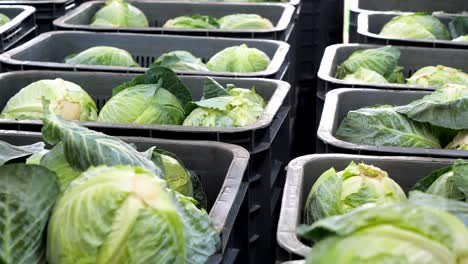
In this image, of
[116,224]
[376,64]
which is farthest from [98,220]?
[376,64]

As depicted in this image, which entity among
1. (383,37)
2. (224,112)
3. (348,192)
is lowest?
(348,192)

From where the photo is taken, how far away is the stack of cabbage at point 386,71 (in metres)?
3.36

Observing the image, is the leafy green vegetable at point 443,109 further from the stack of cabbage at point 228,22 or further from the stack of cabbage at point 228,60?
the stack of cabbage at point 228,22

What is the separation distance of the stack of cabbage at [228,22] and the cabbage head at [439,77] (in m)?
1.19

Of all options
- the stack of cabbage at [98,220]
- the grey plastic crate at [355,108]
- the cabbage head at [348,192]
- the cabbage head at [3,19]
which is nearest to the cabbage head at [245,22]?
the cabbage head at [3,19]

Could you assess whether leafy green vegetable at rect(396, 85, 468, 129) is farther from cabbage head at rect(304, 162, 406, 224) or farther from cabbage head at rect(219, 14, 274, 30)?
cabbage head at rect(219, 14, 274, 30)

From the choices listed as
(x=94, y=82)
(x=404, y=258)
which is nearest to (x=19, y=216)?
(x=404, y=258)

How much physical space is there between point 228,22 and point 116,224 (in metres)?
2.89

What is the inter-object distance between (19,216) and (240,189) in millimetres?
779

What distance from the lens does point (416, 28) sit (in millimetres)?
4105

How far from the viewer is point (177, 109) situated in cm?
290

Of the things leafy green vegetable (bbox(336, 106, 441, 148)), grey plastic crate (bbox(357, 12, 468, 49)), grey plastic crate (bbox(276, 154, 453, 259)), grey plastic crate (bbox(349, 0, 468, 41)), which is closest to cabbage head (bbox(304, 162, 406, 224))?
grey plastic crate (bbox(276, 154, 453, 259))

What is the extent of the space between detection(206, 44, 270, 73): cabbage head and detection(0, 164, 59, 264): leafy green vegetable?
73.7 inches

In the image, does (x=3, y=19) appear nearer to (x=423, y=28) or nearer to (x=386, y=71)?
(x=386, y=71)
